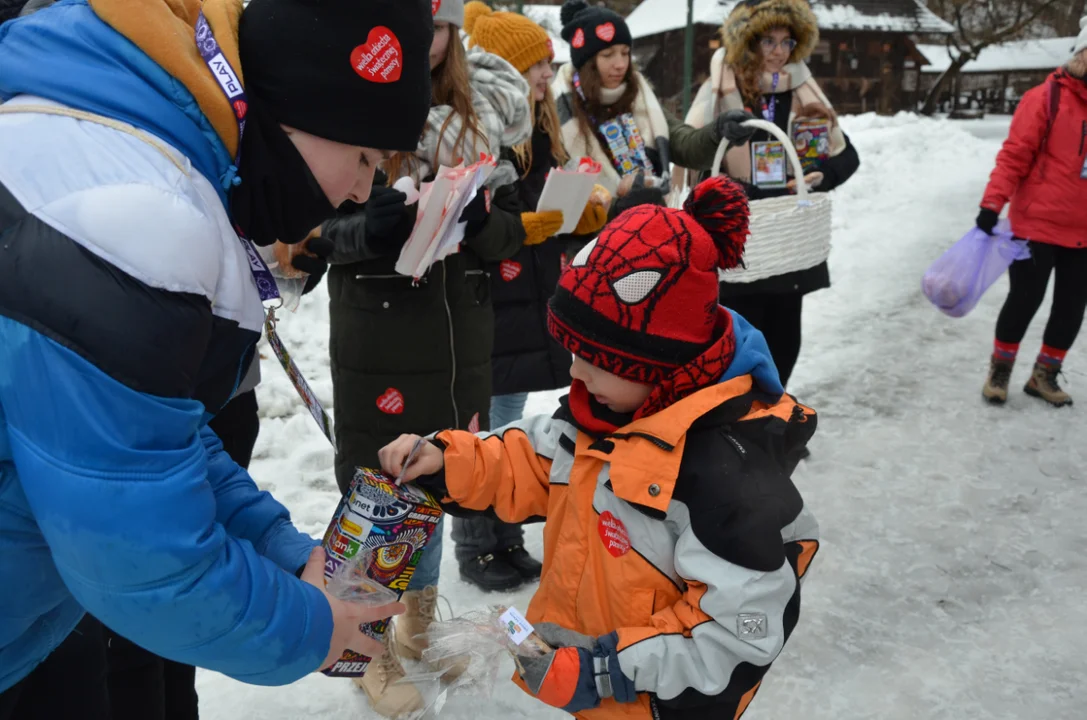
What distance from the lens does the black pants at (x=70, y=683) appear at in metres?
1.42

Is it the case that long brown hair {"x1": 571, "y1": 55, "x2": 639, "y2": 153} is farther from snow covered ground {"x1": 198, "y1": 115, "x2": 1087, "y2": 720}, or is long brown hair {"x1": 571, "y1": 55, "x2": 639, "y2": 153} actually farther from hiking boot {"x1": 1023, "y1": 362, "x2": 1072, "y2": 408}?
Answer: hiking boot {"x1": 1023, "y1": 362, "x2": 1072, "y2": 408}

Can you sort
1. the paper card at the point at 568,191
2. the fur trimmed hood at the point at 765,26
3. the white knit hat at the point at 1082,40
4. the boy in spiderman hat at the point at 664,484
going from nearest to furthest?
the boy in spiderman hat at the point at 664,484 → the paper card at the point at 568,191 → the fur trimmed hood at the point at 765,26 → the white knit hat at the point at 1082,40

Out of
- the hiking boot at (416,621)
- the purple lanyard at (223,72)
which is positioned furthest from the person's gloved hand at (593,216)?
the purple lanyard at (223,72)

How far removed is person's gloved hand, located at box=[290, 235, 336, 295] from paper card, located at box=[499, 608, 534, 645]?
1.16m

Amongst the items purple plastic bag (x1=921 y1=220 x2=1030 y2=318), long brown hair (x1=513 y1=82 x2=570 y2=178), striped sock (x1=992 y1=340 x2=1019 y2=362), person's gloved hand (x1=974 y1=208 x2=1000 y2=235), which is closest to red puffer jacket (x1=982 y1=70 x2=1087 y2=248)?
person's gloved hand (x1=974 y1=208 x2=1000 y2=235)

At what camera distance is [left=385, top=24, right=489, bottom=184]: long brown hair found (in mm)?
2451

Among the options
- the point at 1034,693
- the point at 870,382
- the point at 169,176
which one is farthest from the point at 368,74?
the point at 870,382

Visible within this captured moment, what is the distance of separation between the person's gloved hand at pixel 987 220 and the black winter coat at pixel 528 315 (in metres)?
2.57

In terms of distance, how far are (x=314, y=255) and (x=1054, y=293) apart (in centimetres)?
455

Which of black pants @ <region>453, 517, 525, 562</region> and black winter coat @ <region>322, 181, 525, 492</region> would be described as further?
black pants @ <region>453, 517, 525, 562</region>

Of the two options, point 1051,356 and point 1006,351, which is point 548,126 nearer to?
point 1006,351

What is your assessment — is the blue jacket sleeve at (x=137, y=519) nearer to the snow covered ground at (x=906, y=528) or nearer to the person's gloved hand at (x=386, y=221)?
the person's gloved hand at (x=386, y=221)

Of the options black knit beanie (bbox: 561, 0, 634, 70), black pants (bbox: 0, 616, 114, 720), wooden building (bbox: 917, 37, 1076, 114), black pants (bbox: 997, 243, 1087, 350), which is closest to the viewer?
black pants (bbox: 0, 616, 114, 720)

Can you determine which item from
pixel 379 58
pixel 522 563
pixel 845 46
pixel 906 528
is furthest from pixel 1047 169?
pixel 845 46
